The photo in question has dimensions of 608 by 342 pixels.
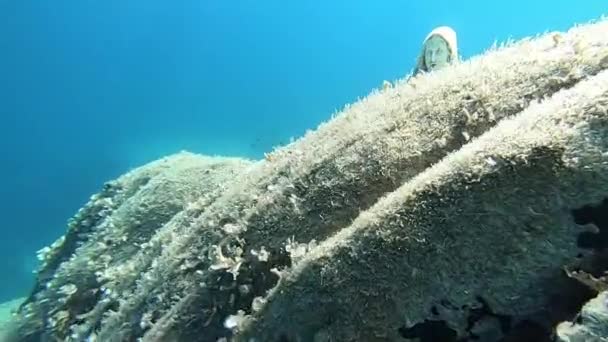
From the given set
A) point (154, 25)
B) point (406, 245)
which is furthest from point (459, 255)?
point (154, 25)

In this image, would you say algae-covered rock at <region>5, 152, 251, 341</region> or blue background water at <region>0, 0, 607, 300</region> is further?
blue background water at <region>0, 0, 607, 300</region>

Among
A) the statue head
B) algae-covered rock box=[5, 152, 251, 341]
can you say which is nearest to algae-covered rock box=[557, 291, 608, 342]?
algae-covered rock box=[5, 152, 251, 341]

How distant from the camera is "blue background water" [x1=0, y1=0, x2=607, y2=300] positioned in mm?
69000

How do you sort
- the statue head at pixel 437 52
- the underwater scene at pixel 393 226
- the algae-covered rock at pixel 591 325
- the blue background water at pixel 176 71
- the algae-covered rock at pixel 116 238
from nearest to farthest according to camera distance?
1. the algae-covered rock at pixel 591 325
2. the underwater scene at pixel 393 226
3. the statue head at pixel 437 52
4. the algae-covered rock at pixel 116 238
5. the blue background water at pixel 176 71

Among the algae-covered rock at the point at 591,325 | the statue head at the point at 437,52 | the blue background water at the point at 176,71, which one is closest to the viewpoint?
the algae-covered rock at the point at 591,325

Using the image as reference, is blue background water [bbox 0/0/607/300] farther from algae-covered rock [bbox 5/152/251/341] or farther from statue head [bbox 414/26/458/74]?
statue head [bbox 414/26/458/74]

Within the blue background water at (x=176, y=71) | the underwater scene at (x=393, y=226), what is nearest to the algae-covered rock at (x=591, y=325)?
the underwater scene at (x=393, y=226)

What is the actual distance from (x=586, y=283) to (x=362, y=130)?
1.70m

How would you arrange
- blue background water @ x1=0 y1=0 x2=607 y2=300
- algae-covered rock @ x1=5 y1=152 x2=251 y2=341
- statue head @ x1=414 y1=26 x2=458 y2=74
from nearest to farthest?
statue head @ x1=414 y1=26 x2=458 y2=74 → algae-covered rock @ x1=5 y1=152 x2=251 y2=341 → blue background water @ x1=0 y1=0 x2=607 y2=300

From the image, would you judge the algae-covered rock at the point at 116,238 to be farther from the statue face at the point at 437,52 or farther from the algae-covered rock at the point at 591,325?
the algae-covered rock at the point at 591,325

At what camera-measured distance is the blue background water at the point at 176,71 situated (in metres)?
69.0

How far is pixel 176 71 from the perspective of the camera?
119 metres

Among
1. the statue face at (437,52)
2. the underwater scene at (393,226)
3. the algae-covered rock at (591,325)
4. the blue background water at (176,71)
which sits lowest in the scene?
the algae-covered rock at (591,325)

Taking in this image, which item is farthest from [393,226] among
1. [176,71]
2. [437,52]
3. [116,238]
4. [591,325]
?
[176,71]
